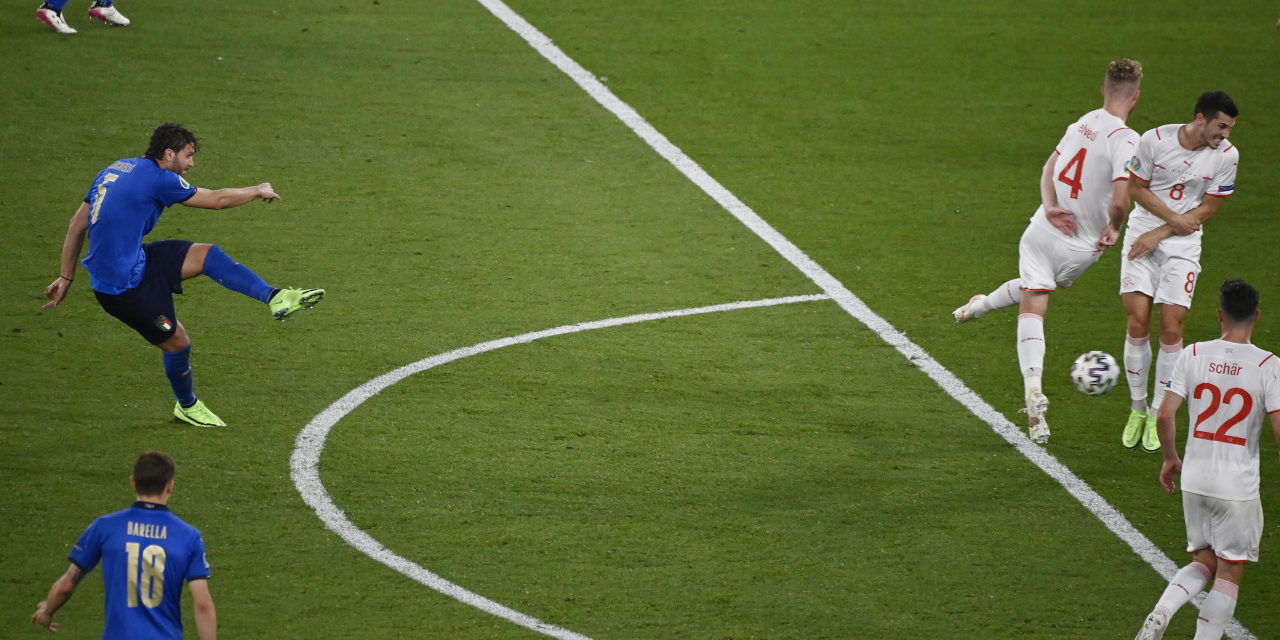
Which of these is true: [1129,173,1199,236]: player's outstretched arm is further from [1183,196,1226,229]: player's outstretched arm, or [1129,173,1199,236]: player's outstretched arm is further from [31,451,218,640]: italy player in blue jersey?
[31,451,218,640]: italy player in blue jersey

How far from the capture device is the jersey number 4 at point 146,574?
5387mm

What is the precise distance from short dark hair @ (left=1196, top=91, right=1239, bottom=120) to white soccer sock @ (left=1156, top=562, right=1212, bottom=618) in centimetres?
286

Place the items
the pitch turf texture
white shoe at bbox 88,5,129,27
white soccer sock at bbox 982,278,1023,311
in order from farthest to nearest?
white shoe at bbox 88,5,129,27
white soccer sock at bbox 982,278,1023,311
the pitch turf texture

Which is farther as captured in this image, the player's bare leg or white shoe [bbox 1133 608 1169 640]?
the player's bare leg

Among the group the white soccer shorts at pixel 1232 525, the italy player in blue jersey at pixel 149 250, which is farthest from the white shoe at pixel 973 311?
the italy player in blue jersey at pixel 149 250

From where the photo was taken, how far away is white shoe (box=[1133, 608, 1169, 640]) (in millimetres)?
6527

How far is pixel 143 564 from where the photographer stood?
17.7 feet

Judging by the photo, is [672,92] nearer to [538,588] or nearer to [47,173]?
[47,173]

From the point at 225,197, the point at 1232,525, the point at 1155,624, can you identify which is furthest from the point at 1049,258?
the point at 225,197

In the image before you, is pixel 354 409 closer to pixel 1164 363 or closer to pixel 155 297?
pixel 155 297

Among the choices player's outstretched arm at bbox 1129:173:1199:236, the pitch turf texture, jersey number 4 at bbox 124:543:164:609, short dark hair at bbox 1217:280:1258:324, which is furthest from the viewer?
player's outstretched arm at bbox 1129:173:1199:236

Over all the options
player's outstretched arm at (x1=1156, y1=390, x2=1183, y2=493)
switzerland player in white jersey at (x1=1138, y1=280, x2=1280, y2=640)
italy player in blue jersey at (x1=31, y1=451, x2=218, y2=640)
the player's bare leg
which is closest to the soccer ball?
the player's bare leg

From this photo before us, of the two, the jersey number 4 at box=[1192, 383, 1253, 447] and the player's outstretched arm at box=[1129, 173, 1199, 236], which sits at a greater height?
the player's outstretched arm at box=[1129, 173, 1199, 236]

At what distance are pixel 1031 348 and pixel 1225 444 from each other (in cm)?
217
